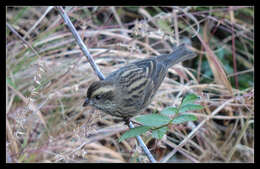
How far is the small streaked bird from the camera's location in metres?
2.83

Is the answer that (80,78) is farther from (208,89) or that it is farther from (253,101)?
(253,101)

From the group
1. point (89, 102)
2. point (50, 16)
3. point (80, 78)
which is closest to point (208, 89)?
point (80, 78)

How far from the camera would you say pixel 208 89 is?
4.34 meters

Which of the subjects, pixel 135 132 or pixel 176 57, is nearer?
pixel 135 132

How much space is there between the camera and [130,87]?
10.4 feet

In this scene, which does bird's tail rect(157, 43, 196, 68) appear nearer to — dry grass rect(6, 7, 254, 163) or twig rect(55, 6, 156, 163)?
dry grass rect(6, 7, 254, 163)

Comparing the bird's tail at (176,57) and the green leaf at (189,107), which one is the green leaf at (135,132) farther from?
the bird's tail at (176,57)

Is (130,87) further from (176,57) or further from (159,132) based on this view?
(159,132)

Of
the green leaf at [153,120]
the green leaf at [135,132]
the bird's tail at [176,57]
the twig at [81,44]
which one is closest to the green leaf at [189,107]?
the green leaf at [153,120]

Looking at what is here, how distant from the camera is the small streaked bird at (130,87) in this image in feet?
9.30

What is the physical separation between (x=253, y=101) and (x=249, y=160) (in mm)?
786

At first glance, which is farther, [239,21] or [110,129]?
[239,21]

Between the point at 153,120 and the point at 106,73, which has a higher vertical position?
the point at 106,73

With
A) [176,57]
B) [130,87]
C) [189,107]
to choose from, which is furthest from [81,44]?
[176,57]
